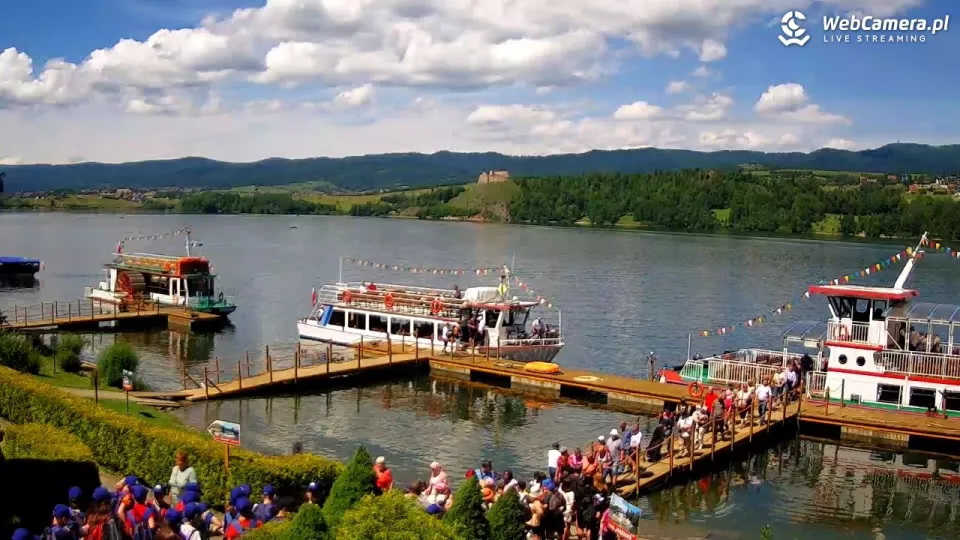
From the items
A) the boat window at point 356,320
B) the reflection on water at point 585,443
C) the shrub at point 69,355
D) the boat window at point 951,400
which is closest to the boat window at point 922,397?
the boat window at point 951,400

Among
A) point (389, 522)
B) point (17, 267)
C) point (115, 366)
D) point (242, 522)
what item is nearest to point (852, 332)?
point (242, 522)

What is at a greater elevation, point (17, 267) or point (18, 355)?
point (18, 355)

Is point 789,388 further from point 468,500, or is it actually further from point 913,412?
point 468,500

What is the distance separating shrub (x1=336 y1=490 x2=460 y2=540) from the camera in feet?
43.5

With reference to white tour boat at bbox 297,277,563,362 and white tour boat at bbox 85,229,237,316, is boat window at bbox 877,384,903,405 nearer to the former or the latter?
white tour boat at bbox 297,277,563,362

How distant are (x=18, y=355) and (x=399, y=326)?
71.9 ft

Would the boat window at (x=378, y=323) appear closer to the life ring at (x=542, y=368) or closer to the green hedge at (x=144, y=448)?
the life ring at (x=542, y=368)

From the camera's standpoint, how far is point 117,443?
2402 cm

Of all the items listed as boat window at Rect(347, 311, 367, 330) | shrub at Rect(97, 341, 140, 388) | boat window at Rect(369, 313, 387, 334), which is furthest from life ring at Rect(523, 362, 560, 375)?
shrub at Rect(97, 341, 140, 388)

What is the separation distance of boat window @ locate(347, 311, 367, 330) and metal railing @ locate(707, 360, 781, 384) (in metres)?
22.1

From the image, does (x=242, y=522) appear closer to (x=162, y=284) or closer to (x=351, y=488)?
(x=351, y=488)

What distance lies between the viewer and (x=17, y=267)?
323 feet

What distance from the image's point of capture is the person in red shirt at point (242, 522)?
54.1 feet

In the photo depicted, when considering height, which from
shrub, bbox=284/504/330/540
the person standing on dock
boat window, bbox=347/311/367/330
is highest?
shrub, bbox=284/504/330/540
